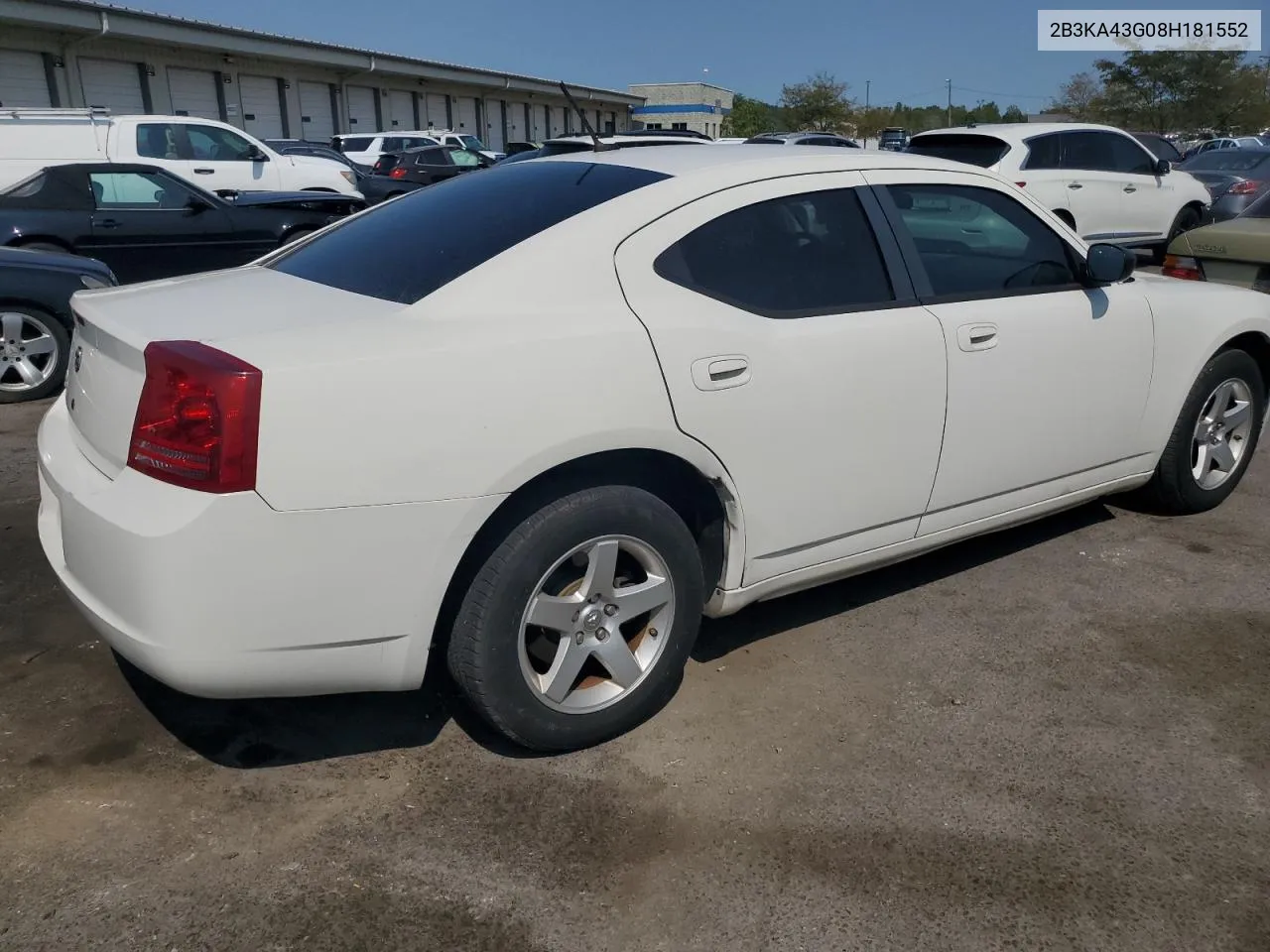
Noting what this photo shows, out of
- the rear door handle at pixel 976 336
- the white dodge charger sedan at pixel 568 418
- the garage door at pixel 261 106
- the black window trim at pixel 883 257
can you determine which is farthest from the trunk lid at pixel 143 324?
the garage door at pixel 261 106

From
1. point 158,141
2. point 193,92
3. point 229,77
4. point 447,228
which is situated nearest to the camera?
point 447,228

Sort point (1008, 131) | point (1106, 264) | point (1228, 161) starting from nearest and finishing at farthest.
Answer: point (1106, 264) < point (1008, 131) < point (1228, 161)

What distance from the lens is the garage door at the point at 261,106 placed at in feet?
111

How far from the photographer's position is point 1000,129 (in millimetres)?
11219

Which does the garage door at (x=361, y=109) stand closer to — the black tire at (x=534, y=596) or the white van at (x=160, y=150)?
the white van at (x=160, y=150)

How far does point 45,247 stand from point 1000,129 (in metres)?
9.29

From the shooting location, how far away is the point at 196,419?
7.89 ft

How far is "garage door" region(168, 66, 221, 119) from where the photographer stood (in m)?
31.0

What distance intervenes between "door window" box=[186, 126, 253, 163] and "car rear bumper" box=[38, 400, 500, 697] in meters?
12.8

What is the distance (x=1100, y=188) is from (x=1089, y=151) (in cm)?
43

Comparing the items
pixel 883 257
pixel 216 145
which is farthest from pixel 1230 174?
pixel 883 257

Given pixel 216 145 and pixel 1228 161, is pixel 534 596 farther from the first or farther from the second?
pixel 1228 161

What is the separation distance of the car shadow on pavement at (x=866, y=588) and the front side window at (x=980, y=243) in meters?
1.16

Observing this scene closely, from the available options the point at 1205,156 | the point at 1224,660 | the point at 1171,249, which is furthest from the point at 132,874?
the point at 1205,156
